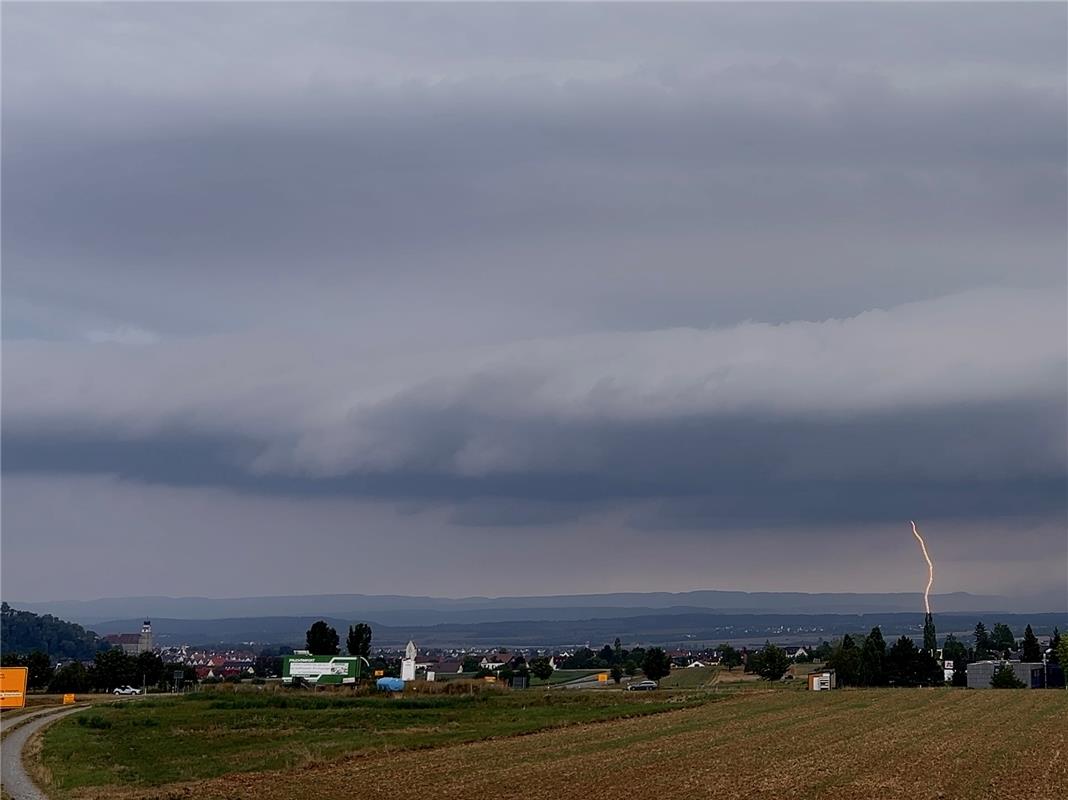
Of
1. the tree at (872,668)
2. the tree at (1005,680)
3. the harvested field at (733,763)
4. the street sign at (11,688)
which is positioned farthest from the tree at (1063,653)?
the street sign at (11,688)

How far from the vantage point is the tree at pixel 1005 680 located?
134875 mm

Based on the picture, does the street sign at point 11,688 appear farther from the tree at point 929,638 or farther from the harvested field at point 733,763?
the tree at point 929,638

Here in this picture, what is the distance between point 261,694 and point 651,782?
70.6 m

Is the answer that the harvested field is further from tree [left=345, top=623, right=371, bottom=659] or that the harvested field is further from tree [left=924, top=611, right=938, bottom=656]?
tree [left=924, top=611, right=938, bottom=656]

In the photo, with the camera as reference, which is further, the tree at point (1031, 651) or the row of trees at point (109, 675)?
the tree at point (1031, 651)

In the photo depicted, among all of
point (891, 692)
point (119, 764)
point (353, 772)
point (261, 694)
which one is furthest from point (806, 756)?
point (261, 694)

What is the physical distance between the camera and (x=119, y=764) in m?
55.2

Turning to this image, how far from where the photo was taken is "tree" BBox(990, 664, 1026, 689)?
443 ft

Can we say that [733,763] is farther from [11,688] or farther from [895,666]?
[895,666]

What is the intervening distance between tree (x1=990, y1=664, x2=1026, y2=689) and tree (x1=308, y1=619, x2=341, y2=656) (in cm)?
7300

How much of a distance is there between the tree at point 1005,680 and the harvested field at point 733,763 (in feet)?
207

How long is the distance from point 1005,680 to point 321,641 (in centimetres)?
7617

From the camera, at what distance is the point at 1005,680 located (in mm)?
136625

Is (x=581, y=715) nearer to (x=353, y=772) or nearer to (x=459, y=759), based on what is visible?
(x=459, y=759)
